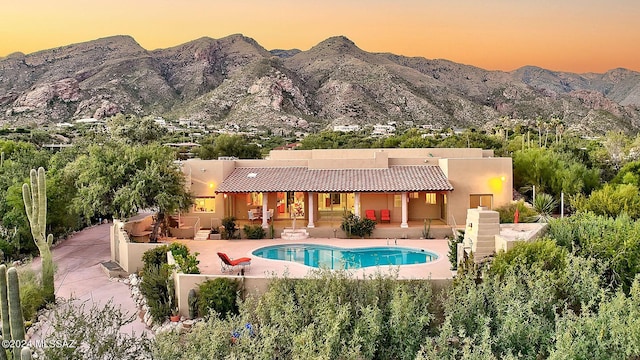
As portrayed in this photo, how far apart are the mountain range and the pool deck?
5550 centimetres

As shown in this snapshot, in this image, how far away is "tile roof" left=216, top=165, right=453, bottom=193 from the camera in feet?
86.9

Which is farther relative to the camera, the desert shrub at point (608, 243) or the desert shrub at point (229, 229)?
the desert shrub at point (229, 229)

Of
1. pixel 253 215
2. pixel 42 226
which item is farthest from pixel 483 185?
pixel 42 226

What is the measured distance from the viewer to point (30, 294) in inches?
650

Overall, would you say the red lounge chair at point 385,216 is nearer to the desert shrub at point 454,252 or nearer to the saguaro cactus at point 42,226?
the desert shrub at point 454,252

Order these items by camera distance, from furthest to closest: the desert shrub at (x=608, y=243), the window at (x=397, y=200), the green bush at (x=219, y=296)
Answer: the window at (x=397, y=200) → the green bush at (x=219, y=296) → the desert shrub at (x=608, y=243)

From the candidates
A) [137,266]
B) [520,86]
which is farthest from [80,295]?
[520,86]

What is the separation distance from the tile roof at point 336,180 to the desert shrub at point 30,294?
35.4ft

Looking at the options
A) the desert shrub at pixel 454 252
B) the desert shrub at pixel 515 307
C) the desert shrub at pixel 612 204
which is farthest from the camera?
the desert shrub at pixel 612 204

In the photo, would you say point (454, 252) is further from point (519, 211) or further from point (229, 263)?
point (229, 263)

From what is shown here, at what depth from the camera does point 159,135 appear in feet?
197

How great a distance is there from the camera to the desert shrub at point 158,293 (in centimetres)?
1595

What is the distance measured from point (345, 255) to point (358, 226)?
3267 mm

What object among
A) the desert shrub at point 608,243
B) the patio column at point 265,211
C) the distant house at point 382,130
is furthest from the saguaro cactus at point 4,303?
the distant house at point 382,130
